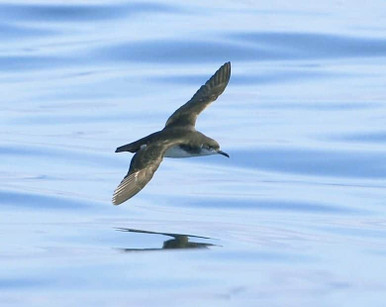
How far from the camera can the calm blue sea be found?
10312 mm

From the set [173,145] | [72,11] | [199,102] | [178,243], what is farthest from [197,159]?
[72,11]

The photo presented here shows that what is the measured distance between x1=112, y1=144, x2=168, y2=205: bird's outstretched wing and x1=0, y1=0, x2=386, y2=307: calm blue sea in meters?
0.46

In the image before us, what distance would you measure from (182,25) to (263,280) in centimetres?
1281

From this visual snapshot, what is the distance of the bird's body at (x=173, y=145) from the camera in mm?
10883

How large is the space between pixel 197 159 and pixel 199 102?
239 centimetres

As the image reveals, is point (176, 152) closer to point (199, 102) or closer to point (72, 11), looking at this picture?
point (199, 102)

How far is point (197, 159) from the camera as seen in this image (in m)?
15.4

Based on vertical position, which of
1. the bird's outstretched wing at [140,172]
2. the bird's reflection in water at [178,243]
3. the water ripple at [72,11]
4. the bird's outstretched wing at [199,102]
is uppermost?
the water ripple at [72,11]

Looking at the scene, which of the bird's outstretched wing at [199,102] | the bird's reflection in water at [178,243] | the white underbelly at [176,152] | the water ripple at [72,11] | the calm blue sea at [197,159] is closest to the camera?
the calm blue sea at [197,159]

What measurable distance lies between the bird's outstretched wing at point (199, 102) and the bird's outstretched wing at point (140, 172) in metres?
1.23

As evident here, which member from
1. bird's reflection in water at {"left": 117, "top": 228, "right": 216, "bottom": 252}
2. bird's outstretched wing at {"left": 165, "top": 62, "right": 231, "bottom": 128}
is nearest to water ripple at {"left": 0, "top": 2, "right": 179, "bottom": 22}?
bird's outstretched wing at {"left": 165, "top": 62, "right": 231, "bottom": 128}

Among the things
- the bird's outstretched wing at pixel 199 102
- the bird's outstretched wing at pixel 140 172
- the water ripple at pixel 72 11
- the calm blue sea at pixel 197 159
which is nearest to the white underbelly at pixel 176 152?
the bird's outstretched wing at pixel 140 172

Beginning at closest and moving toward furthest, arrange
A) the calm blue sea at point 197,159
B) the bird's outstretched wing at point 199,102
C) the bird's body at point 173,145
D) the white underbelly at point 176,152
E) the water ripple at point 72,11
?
the calm blue sea at point 197,159 → the bird's body at point 173,145 → the white underbelly at point 176,152 → the bird's outstretched wing at point 199,102 → the water ripple at point 72,11

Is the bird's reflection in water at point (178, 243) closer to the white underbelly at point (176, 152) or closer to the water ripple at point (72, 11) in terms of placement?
the white underbelly at point (176, 152)
